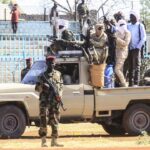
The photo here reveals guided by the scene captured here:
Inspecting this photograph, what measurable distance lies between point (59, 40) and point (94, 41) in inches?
31.2

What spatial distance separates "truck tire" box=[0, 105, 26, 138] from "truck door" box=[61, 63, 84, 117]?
3.13 ft

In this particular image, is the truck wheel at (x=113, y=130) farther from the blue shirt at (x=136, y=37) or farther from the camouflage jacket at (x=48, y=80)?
the camouflage jacket at (x=48, y=80)

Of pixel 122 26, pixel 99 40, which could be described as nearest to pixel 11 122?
pixel 99 40

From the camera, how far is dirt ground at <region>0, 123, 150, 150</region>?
12959 millimetres

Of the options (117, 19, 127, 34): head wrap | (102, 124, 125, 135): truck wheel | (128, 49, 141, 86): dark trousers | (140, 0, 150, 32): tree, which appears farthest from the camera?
(140, 0, 150, 32): tree

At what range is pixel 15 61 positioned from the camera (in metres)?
26.5

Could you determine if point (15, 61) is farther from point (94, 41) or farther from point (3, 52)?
point (94, 41)

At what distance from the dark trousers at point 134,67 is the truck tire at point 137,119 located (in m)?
0.57

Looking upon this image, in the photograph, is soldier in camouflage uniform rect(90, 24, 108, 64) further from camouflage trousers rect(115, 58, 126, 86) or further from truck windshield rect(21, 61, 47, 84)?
truck windshield rect(21, 61, 47, 84)

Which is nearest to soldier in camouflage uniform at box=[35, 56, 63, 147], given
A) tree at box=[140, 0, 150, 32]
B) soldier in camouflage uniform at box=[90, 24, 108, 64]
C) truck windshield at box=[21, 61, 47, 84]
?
truck windshield at box=[21, 61, 47, 84]

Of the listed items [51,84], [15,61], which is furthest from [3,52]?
[51,84]

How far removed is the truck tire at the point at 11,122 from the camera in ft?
48.9

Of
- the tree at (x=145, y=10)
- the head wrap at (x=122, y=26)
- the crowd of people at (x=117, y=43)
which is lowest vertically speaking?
the crowd of people at (x=117, y=43)

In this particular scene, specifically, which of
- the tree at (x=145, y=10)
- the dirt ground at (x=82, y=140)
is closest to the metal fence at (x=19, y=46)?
the dirt ground at (x=82, y=140)
